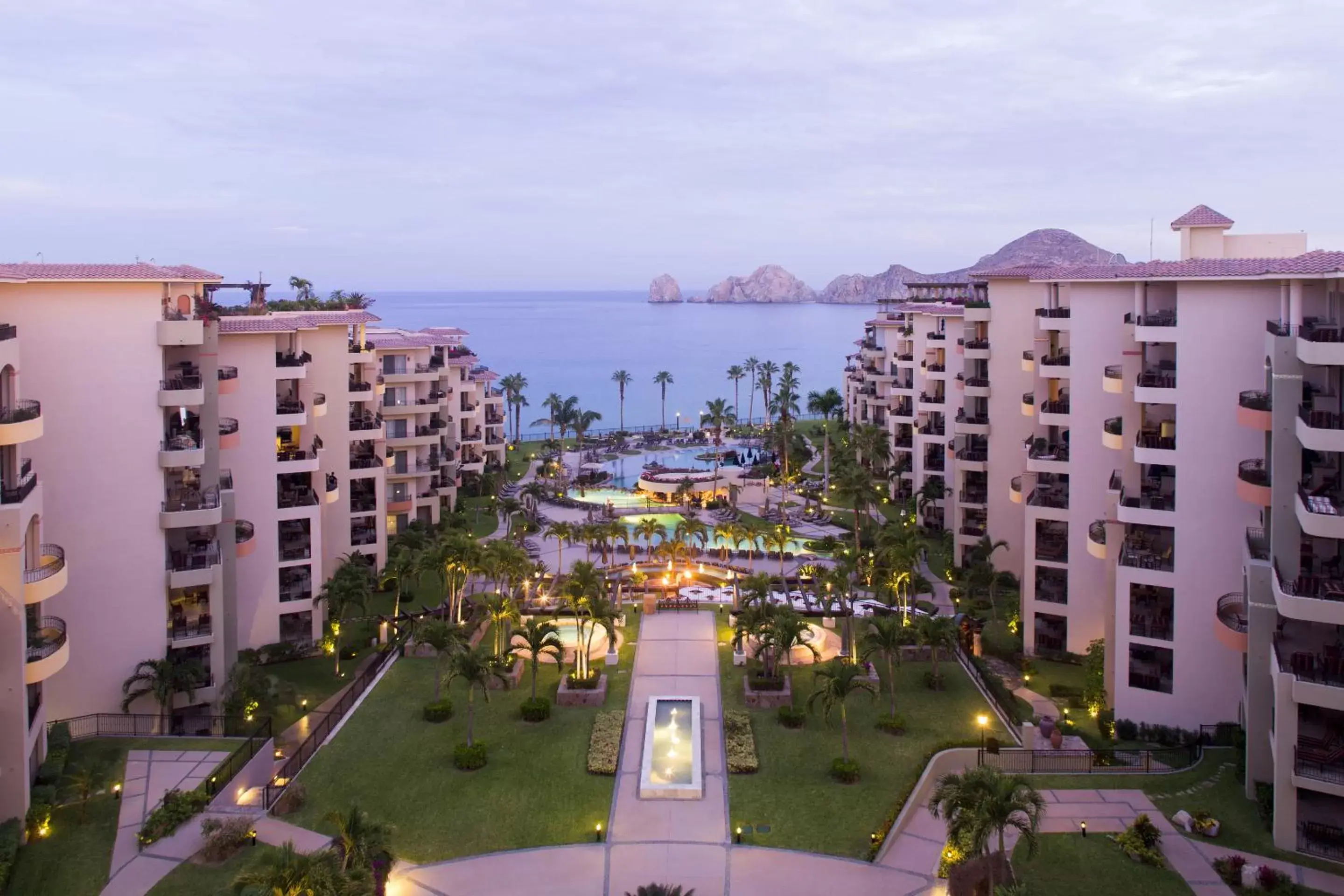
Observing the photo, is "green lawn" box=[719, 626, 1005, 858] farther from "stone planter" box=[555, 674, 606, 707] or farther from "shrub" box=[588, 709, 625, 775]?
"stone planter" box=[555, 674, 606, 707]

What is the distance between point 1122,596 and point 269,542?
2963cm

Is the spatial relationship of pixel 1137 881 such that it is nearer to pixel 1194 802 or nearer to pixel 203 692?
pixel 1194 802

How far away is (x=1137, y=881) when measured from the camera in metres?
22.9

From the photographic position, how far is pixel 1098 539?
35.0 m

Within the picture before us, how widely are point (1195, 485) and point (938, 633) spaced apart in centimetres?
937

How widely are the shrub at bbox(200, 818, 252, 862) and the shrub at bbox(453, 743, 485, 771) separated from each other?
6.65m

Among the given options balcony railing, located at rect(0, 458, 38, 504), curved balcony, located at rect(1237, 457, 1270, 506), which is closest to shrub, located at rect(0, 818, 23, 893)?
balcony railing, located at rect(0, 458, 38, 504)

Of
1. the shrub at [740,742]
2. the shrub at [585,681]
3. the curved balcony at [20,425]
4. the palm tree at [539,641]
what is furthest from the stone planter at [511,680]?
the curved balcony at [20,425]

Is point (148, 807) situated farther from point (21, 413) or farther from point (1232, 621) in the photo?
point (1232, 621)

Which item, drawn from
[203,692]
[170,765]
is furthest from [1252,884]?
[203,692]

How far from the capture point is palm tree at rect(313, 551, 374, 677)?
1519 inches

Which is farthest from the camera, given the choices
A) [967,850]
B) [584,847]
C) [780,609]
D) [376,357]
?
[376,357]

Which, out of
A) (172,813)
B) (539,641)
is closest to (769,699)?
(539,641)

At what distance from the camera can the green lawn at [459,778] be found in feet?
87.5
